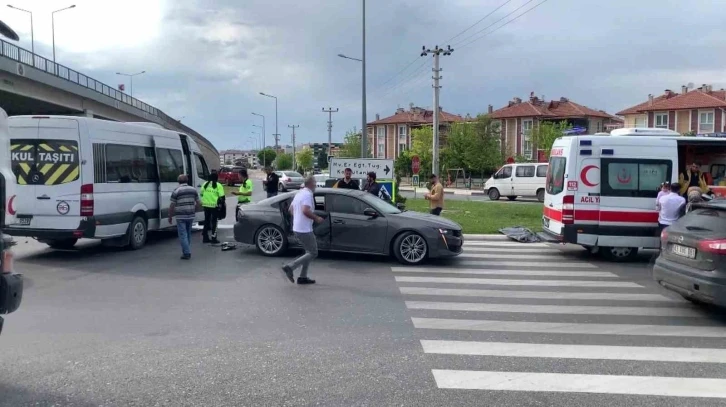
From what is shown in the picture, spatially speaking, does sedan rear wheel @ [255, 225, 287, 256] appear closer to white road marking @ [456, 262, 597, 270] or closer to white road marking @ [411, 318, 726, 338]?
white road marking @ [456, 262, 597, 270]

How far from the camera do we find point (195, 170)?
16734 mm

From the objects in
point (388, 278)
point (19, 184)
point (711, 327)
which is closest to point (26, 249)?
point (19, 184)

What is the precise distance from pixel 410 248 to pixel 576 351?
5.63m

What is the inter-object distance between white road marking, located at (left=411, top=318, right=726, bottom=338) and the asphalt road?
3 centimetres

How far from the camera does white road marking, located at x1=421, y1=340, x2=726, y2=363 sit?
599 cm

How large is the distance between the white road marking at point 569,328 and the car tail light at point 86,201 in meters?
7.17

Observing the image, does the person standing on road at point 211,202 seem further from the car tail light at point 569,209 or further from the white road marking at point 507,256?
the car tail light at point 569,209

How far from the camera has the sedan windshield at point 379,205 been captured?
1193cm

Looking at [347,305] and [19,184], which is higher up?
[19,184]

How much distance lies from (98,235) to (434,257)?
20.9 feet

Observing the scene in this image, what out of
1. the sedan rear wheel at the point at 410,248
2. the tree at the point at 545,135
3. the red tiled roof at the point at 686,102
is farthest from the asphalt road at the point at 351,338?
the red tiled roof at the point at 686,102

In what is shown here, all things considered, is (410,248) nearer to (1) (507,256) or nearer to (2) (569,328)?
(1) (507,256)

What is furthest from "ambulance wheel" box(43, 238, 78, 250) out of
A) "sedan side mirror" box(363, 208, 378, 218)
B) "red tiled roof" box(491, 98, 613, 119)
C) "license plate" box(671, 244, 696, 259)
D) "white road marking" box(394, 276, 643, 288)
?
"red tiled roof" box(491, 98, 613, 119)

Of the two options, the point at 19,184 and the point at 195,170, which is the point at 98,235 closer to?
the point at 19,184
